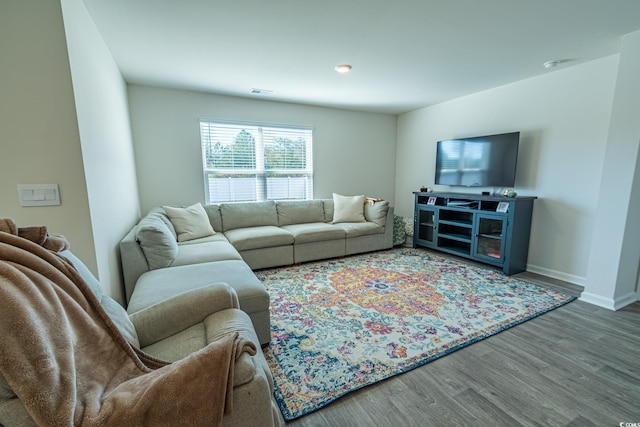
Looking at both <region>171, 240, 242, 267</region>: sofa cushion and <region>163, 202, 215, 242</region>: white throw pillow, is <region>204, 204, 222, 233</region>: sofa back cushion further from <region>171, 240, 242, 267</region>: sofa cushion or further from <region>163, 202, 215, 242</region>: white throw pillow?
<region>171, 240, 242, 267</region>: sofa cushion

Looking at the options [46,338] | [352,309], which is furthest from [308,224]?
[46,338]

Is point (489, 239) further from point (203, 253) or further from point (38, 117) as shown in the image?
point (38, 117)

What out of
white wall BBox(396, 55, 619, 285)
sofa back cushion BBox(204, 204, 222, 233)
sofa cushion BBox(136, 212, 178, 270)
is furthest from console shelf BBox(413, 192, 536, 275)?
sofa cushion BBox(136, 212, 178, 270)

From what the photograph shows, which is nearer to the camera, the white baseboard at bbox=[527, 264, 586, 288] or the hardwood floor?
the hardwood floor

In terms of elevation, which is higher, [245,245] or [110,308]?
[110,308]

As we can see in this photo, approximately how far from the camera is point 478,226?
133 inches

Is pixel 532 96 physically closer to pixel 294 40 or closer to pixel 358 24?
pixel 358 24

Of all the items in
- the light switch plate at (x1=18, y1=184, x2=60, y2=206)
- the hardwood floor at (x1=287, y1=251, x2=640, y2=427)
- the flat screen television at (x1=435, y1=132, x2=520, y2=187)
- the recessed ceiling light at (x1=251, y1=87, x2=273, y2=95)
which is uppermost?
the recessed ceiling light at (x1=251, y1=87, x2=273, y2=95)

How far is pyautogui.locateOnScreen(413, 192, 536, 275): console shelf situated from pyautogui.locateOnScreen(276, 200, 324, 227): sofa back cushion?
1.58m

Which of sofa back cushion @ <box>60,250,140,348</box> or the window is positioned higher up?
the window

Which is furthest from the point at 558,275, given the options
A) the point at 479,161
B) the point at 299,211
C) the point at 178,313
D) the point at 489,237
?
the point at 178,313

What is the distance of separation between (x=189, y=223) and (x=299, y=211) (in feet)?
5.10

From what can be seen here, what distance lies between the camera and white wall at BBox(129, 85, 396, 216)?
11.3 feet

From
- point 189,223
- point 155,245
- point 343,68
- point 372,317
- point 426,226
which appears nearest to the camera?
point 155,245
